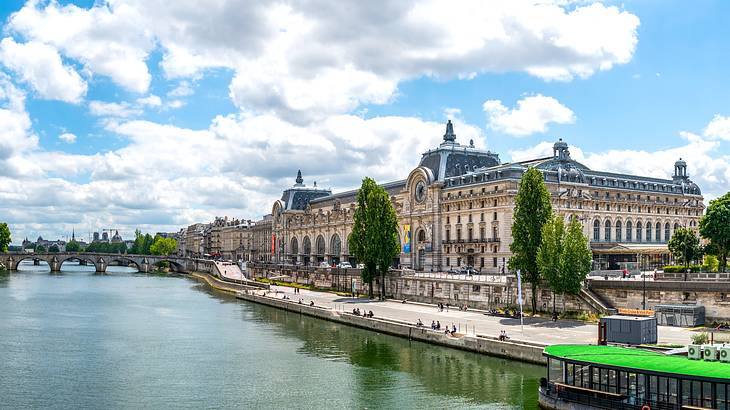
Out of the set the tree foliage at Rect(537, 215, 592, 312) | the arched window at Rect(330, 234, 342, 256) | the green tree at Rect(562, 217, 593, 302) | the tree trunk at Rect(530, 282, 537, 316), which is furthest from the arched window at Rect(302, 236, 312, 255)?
the green tree at Rect(562, 217, 593, 302)

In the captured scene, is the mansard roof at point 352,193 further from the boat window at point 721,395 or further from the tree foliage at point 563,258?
the boat window at point 721,395

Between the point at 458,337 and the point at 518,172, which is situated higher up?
the point at 518,172

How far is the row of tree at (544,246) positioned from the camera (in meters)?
63.6

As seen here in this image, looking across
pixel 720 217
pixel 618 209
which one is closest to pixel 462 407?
pixel 720 217

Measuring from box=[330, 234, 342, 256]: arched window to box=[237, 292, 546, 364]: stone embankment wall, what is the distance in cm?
6106

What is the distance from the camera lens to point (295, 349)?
60.2 metres

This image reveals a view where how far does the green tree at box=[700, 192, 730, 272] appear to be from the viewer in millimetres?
74938

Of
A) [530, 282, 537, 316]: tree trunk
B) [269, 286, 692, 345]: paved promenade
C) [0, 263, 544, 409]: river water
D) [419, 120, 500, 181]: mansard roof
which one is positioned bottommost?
[0, 263, 544, 409]: river water

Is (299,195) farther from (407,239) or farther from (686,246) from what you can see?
(686,246)

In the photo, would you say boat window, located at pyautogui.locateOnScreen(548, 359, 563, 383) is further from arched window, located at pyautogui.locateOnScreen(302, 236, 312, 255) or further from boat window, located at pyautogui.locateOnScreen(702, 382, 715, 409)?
arched window, located at pyautogui.locateOnScreen(302, 236, 312, 255)

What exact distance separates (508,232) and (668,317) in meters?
40.9

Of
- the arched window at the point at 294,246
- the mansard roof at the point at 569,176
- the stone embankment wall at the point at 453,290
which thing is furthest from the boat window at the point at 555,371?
the arched window at the point at 294,246

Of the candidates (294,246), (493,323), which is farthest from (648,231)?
(294,246)

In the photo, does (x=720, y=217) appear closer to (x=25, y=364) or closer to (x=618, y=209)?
(x=618, y=209)
